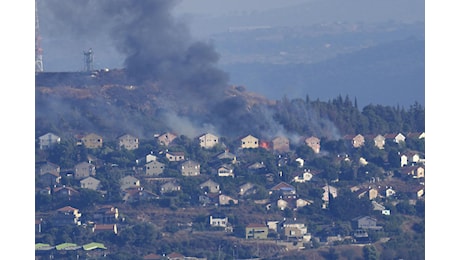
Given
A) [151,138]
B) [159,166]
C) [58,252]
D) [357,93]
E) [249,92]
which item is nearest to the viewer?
[58,252]

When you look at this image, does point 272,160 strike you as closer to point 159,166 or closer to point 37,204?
point 159,166

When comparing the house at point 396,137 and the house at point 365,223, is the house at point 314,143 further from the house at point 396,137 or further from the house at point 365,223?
the house at point 365,223

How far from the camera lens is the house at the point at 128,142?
1932 inches

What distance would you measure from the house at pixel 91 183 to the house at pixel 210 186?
1.96m

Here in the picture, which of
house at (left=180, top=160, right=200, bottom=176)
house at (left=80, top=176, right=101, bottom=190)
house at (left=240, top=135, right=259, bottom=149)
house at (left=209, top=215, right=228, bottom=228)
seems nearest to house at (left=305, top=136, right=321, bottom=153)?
house at (left=240, top=135, right=259, bottom=149)

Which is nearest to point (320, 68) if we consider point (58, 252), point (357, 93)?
point (357, 93)

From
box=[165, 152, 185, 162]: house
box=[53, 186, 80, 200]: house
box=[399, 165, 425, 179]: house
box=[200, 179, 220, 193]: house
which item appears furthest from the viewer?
box=[165, 152, 185, 162]: house

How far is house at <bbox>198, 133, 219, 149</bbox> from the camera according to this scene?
49.7m

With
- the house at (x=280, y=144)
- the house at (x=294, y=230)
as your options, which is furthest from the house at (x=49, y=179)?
the house at (x=294, y=230)

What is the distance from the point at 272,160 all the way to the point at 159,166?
2.31m

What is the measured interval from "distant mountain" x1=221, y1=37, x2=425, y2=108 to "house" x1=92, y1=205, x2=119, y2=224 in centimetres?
1234

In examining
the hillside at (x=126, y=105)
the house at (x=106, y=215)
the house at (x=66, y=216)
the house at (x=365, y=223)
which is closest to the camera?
the house at (x=365, y=223)

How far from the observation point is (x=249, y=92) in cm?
5447

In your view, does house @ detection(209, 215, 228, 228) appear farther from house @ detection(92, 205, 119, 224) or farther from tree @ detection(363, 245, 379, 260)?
tree @ detection(363, 245, 379, 260)
